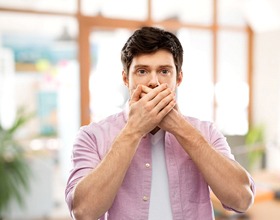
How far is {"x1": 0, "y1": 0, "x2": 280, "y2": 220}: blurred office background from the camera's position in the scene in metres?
4.50

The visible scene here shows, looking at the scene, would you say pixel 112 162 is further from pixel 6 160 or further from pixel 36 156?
pixel 36 156

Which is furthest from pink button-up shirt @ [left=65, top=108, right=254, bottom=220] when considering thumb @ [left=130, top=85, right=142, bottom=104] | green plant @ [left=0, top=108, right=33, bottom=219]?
green plant @ [left=0, top=108, right=33, bottom=219]

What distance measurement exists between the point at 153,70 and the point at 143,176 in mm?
320

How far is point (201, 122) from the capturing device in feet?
4.01

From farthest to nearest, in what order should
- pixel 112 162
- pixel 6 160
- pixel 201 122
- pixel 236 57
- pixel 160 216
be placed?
pixel 236 57 < pixel 6 160 < pixel 201 122 < pixel 160 216 < pixel 112 162

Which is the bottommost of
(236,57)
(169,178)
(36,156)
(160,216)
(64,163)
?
(64,163)

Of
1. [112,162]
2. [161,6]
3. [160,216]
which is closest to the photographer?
[112,162]

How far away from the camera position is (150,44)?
1076 millimetres

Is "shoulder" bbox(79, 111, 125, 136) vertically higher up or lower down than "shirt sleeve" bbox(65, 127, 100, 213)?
higher up

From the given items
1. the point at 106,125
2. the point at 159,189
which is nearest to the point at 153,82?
the point at 106,125

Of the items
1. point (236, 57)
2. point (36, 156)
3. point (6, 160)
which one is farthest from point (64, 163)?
point (236, 57)

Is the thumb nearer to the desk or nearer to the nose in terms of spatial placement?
the nose

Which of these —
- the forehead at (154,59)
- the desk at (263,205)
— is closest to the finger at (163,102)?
the forehead at (154,59)

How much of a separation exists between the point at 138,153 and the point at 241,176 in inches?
12.3
